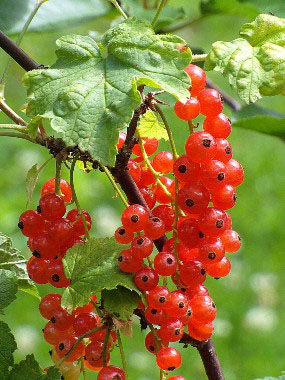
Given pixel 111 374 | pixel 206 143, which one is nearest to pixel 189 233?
pixel 206 143

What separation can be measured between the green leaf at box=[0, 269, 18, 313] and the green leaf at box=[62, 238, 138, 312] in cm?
16

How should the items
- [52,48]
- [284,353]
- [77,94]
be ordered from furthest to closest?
[52,48] < [284,353] < [77,94]

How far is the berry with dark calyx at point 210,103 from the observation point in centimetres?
128

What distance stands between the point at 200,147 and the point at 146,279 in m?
Result: 0.24

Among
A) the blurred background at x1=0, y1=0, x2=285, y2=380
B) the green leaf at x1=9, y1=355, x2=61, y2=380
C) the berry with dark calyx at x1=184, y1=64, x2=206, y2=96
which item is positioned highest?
the berry with dark calyx at x1=184, y1=64, x2=206, y2=96

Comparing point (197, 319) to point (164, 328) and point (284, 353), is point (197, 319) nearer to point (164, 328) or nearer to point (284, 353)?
point (164, 328)

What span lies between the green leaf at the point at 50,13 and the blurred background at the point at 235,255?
1084 mm

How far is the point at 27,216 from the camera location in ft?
4.33

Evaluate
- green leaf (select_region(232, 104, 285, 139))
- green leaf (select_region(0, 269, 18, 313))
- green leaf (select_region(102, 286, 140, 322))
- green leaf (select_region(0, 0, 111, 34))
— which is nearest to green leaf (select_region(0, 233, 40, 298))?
green leaf (select_region(0, 269, 18, 313))

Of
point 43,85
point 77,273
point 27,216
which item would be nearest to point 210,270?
point 77,273

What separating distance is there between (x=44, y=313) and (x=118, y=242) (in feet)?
0.63

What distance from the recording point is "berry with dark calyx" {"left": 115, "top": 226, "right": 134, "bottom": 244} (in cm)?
128

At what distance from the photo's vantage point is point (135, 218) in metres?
1.23

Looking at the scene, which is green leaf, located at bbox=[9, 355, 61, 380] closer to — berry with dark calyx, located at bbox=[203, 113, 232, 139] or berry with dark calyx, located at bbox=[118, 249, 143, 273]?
berry with dark calyx, located at bbox=[118, 249, 143, 273]
